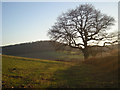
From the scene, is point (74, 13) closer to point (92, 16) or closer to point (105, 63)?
point (92, 16)

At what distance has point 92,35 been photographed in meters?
17.7

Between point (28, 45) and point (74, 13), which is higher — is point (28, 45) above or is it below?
below

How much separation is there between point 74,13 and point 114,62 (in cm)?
1479

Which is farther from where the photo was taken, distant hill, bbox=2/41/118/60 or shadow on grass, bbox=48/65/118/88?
distant hill, bbox=2/41/118/60

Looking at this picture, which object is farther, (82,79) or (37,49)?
(37,49)

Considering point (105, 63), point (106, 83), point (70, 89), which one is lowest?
point (70, 89)

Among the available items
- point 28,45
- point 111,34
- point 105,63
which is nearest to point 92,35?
point 111,34

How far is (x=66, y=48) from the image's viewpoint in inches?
738

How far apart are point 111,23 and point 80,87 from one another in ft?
54.7

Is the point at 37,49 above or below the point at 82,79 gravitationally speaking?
below

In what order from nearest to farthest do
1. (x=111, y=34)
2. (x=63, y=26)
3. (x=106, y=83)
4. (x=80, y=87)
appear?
(x=106, y=83) < (x=80, y=87) < (x=111, y=34) < (x=63, y=26)

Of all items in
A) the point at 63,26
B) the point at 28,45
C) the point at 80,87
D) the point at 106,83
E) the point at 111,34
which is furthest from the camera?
the point at 28,45

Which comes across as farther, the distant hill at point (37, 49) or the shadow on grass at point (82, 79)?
the distant hill at point (37, 49)

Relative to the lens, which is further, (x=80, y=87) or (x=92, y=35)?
(x=92, y=35)
